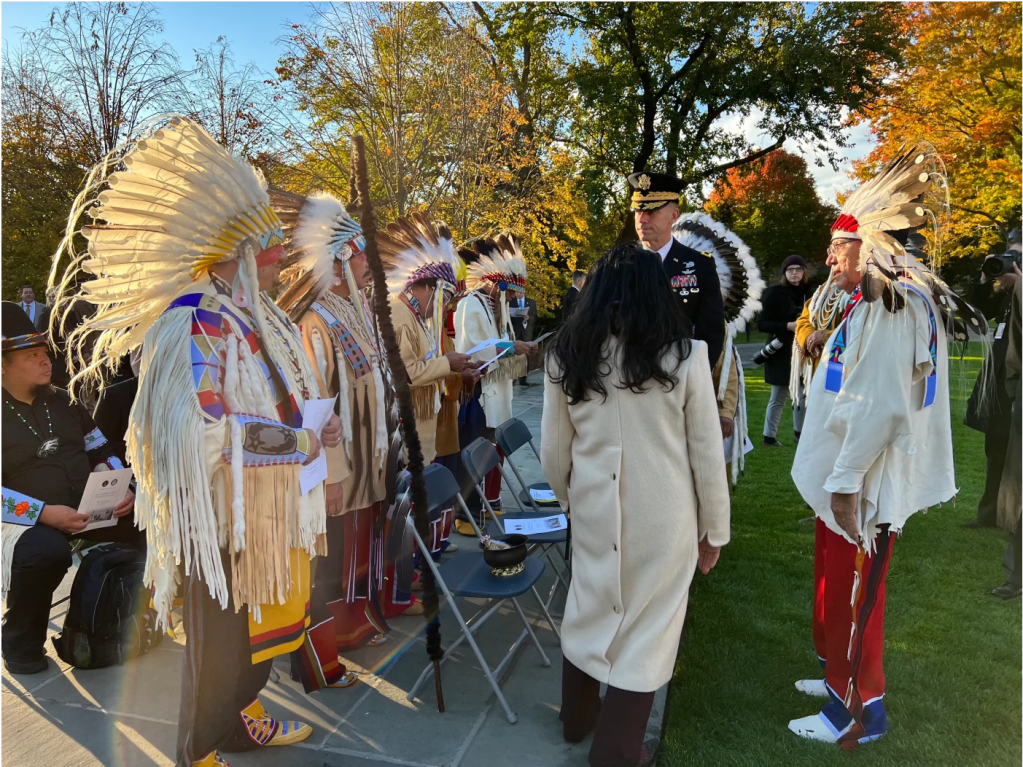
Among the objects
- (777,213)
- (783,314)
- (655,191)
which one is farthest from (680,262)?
(777,213)

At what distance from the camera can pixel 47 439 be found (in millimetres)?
3449

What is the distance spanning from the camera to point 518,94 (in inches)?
551

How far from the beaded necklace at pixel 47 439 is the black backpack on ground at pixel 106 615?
0.59 meters

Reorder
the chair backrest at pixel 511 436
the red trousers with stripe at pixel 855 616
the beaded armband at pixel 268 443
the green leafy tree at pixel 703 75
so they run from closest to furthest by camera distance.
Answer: the beaded armband at pixel 268 443 < the red trousers with stripe at pixel 855 616 < the chair backrest at pixel 511 436 < the green leafy tree at pixel 703 75

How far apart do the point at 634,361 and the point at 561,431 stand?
1.33ft

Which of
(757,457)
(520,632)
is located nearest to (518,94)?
(757,457)

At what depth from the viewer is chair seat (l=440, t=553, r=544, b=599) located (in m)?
2.89

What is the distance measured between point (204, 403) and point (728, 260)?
362 cm

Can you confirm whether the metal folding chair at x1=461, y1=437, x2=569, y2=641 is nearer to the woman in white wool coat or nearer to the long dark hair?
the woman in white wool coat

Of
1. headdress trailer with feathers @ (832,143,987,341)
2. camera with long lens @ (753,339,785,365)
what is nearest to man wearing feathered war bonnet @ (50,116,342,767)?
headdress trailer with feathers @ (832,143,987,341)

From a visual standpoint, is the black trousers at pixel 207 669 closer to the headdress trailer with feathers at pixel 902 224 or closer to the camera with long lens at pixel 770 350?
the headdress trailer with feathers at pixel 902 224

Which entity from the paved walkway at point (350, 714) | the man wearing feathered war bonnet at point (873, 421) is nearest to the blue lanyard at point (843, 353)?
the man wearing feathered war bonnet at point (873, 421)

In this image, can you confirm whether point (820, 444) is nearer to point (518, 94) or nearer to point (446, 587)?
point (446, 587)

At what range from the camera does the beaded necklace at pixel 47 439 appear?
3.39 metres
